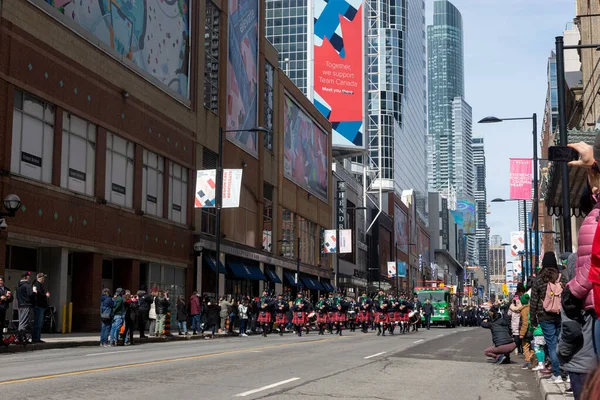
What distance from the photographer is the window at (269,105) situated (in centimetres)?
5912

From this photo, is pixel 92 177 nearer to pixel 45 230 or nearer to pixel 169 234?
pixel 45 230

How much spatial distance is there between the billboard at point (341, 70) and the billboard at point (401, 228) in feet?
89.6

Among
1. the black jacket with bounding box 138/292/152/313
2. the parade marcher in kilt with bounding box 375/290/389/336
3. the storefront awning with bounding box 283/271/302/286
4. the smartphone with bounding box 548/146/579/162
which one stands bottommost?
the parade marcher in kilt with bounding box 375/290/389/336

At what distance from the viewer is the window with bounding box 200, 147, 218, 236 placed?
47.0 metres

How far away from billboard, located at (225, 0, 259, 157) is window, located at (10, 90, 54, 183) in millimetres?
19713

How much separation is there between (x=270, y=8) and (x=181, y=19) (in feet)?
246

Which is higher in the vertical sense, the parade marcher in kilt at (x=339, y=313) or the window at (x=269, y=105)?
the window at (x=269, y=105)

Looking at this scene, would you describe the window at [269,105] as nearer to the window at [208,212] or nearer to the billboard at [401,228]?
the window at [208,212]

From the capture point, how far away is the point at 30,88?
2956 cm

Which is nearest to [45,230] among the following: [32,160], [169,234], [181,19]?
[32,160]

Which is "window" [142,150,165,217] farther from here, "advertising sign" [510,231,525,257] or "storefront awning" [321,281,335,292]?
"storefront awning" [321,281,335,292]

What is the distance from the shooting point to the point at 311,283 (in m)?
68.3

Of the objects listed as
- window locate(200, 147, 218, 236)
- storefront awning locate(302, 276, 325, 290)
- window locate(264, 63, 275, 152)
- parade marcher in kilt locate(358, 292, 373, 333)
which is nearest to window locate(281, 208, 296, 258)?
storefront awning locate(302, 276, 325, 290)

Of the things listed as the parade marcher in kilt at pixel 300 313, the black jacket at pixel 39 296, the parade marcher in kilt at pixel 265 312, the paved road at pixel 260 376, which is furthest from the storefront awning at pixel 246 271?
the paved road at pixel 260 376
